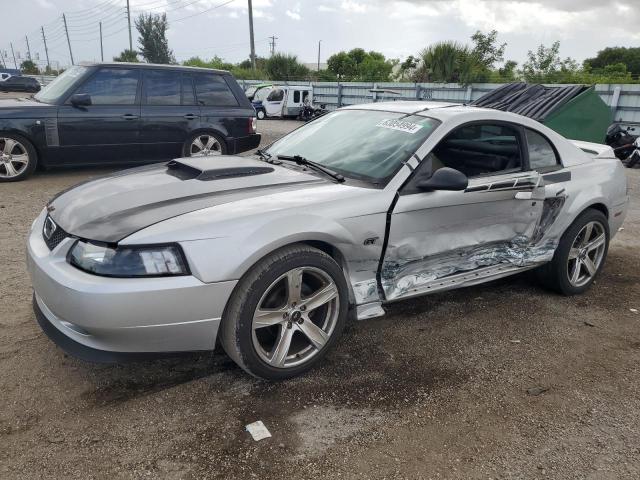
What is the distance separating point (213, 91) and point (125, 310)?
676 centimetres

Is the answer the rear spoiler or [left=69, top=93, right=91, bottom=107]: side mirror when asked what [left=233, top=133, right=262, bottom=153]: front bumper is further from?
the rear spoiler

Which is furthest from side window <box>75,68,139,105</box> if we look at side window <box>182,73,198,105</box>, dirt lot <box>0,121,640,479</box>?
dirt lot <box>0,121,640,479</box>

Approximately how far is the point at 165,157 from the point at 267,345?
19.7 ft

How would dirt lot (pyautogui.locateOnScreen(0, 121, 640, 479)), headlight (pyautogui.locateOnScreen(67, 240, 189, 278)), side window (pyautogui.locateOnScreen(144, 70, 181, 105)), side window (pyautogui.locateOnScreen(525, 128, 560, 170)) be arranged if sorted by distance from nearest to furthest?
dirt lot (pyautogui.locateOnScreen(0, 121, 640, 479)) < headlight (pyautogui.locateOnScreen(67, 240, 189, 278)) < side window (pyautogui.locateOnScreen(525, 128, 560, 170)) < side window (pyautogui.locateOnScreen(144, 70, 181, 105))

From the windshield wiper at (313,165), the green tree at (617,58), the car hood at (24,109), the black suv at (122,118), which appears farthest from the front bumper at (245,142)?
the green tree at (617,58)

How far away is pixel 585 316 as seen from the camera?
12.7ft

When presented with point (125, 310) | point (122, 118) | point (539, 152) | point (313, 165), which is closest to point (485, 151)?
point (539, 152)

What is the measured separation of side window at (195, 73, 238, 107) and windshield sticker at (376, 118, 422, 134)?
546 cm

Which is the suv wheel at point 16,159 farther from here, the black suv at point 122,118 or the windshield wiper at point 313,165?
the windshield wiper at point 313,165

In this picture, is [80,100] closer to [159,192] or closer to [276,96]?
[159,192]

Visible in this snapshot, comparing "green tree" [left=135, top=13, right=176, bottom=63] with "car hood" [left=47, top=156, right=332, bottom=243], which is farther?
"green tree" [left=135, top=13, right=176, bottom=63]

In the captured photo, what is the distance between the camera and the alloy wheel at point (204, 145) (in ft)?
27.0

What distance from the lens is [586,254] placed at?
423 centimetres

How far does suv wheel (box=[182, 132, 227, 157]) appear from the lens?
26.8ft
